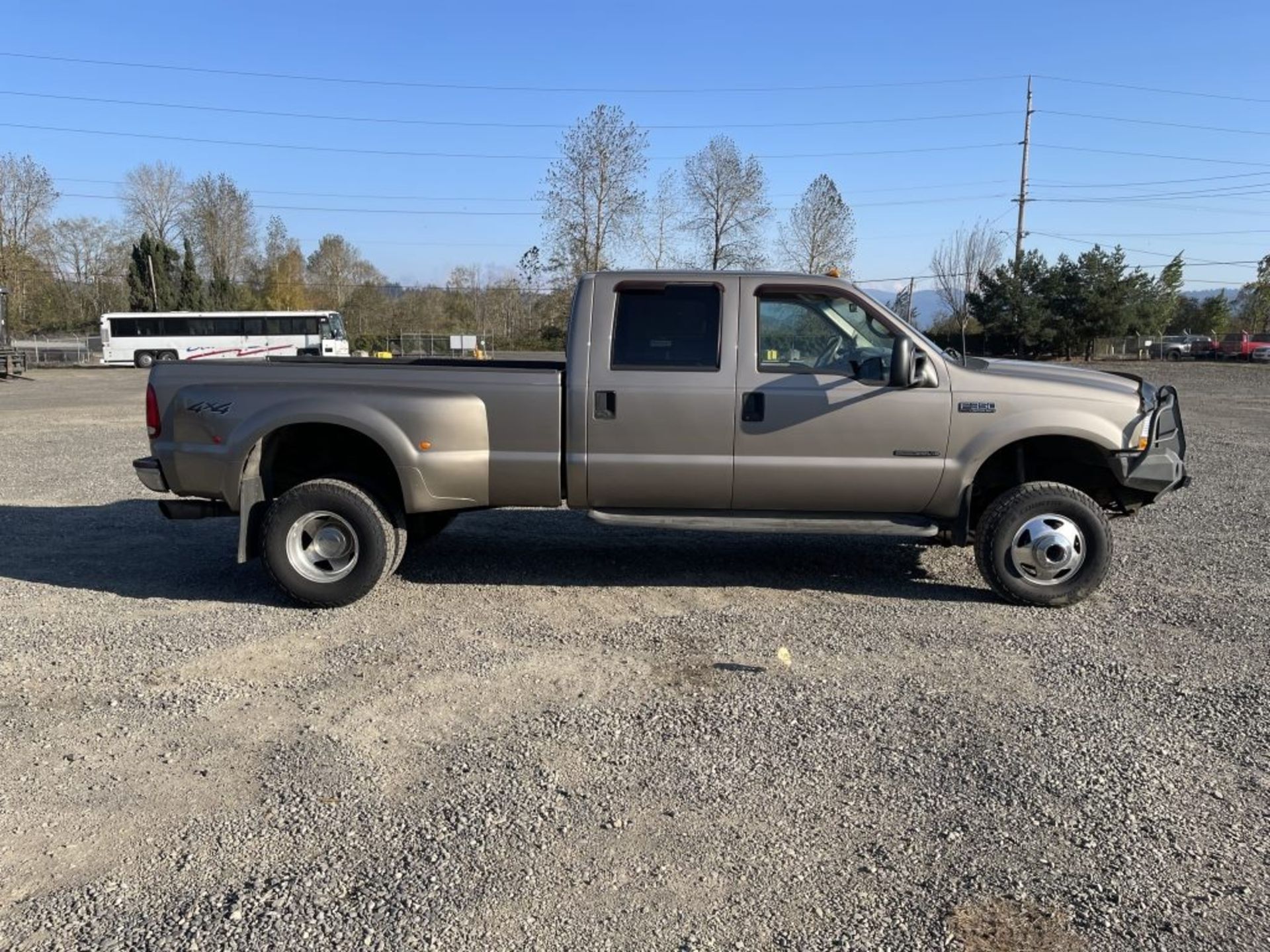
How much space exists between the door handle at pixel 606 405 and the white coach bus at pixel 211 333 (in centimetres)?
4384

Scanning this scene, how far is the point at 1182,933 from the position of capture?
2668 millimetres

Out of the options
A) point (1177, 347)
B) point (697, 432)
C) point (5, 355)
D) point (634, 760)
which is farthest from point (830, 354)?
point (1177, 347)

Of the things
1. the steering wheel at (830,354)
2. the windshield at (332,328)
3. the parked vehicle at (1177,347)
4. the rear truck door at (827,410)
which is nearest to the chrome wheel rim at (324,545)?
the rear truck door at (827,410)

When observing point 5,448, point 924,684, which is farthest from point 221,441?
point 5,448

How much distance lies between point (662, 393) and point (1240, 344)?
51.2 metres

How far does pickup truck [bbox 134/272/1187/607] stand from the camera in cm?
564

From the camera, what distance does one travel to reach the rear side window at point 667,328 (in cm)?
576

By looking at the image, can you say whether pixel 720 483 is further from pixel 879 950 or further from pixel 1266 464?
pixel 1266 464

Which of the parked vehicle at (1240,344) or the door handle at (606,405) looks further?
the parked vehicle at (1240,344)

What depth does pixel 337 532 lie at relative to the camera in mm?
5758

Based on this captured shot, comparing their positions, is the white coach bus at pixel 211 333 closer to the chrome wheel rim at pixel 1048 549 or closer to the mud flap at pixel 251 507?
the mud flap at pixel 251 507

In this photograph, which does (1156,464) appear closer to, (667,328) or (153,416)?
(667,328)

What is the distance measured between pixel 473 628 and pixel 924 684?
2554mm

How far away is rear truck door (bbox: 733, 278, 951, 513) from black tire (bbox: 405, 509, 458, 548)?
2.35m
